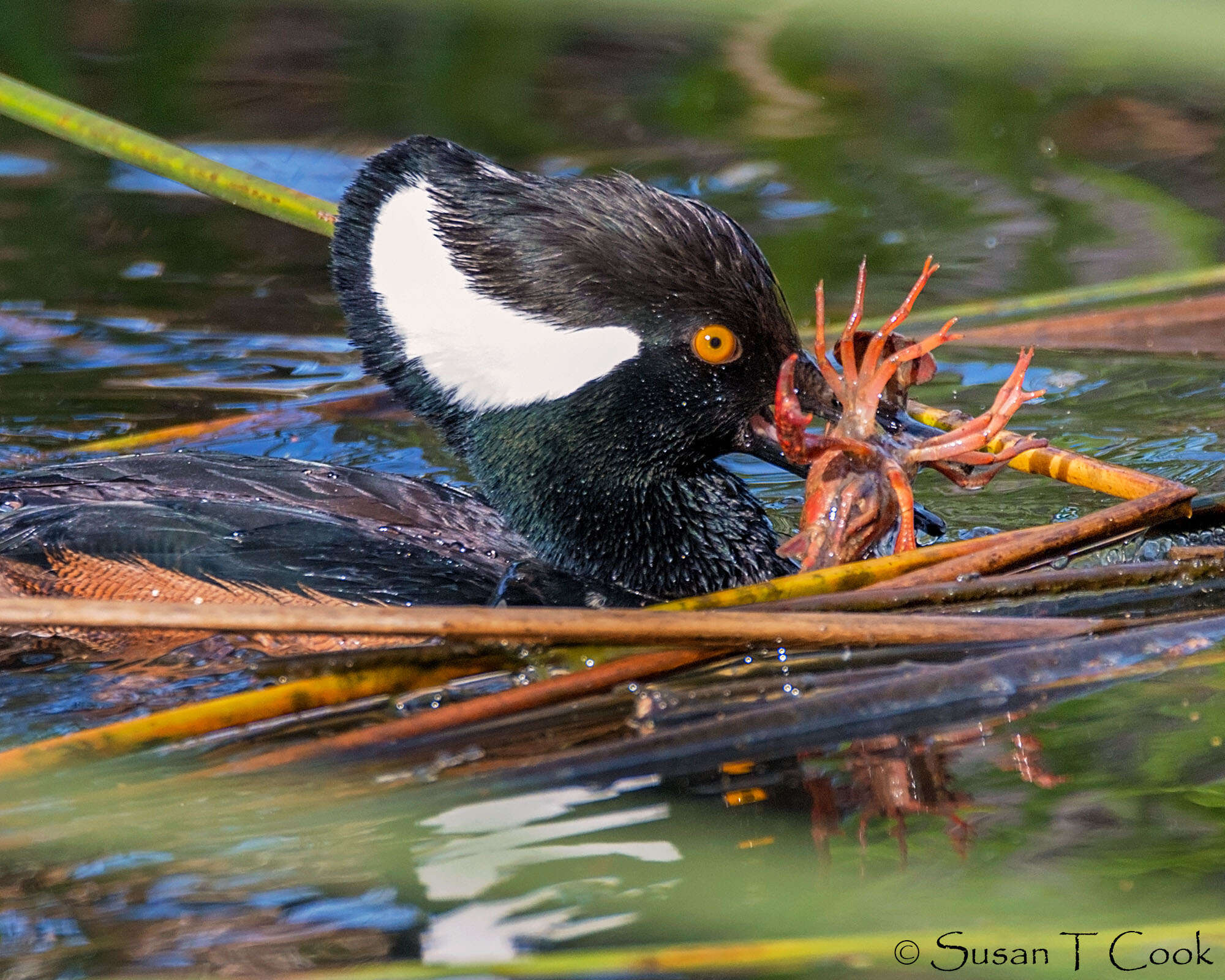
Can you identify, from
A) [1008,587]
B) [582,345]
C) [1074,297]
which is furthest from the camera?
[1074,297]

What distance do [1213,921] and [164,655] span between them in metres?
2.52

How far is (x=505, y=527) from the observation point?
15.5 ft

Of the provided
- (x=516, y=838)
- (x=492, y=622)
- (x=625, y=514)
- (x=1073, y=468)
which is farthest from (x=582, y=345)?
(x=516, y=838)

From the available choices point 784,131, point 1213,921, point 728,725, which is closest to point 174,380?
point 784,131

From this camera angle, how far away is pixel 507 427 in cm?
437

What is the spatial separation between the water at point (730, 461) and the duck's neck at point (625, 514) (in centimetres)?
95

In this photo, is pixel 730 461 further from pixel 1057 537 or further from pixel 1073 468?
pixel 1057 537

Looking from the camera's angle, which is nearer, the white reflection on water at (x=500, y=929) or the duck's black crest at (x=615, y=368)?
the white reflection on water at (x=500, y=929)

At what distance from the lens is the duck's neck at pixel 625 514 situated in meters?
4.40

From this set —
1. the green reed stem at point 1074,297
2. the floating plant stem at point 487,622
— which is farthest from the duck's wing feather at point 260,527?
the green reed stem at point 1074,297

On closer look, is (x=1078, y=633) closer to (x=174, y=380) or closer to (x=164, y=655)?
(x=164, y=655)

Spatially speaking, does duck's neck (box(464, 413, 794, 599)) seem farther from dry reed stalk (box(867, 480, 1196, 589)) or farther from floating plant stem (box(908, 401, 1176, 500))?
dry reed stalk (box(867, 480, 1196, 589))

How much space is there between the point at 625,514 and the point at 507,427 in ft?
1.29

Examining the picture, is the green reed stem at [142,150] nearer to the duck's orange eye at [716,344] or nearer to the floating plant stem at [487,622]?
the duck's orange eye at [716,344]
